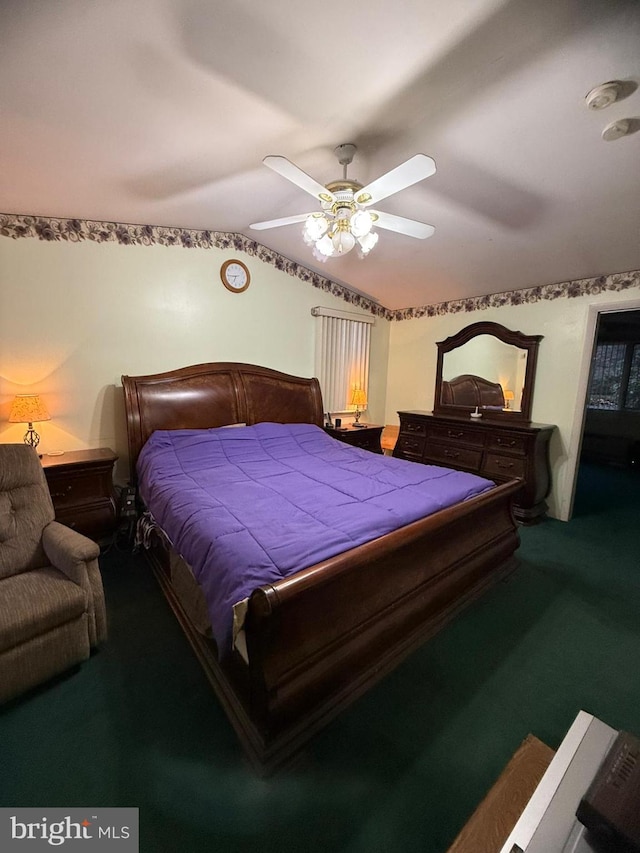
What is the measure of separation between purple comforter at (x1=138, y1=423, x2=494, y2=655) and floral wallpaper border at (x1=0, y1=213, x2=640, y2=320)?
168 centimetres

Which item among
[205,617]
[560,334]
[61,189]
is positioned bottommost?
[205,617]

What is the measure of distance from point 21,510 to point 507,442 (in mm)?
3794

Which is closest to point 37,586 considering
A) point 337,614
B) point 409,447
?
point 337,614

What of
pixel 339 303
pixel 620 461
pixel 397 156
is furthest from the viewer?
pixel 620 461

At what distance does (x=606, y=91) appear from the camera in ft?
4.99

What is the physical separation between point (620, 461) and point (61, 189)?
7559mm

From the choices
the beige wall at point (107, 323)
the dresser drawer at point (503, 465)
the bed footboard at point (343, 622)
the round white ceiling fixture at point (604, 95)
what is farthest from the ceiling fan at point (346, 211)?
the dresser drawer at point (503, 465)

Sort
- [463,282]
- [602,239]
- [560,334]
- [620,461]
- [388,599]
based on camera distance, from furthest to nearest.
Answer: [620,461] → [463,282] → [560,334] → [602,239] → [388,599]

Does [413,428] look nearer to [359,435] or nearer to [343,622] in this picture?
[359,435]

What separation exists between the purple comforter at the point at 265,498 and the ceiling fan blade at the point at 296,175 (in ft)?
5.22

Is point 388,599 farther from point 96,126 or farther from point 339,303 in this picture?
point 339,303

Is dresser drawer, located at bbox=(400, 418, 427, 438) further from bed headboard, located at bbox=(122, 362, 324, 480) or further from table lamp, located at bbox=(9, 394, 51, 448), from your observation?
table lamp, located at bbox=(9, 394, 51, 448)

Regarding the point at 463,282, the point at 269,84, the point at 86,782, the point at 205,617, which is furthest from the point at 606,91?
the point at 86,782

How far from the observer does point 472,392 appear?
4.18 m
